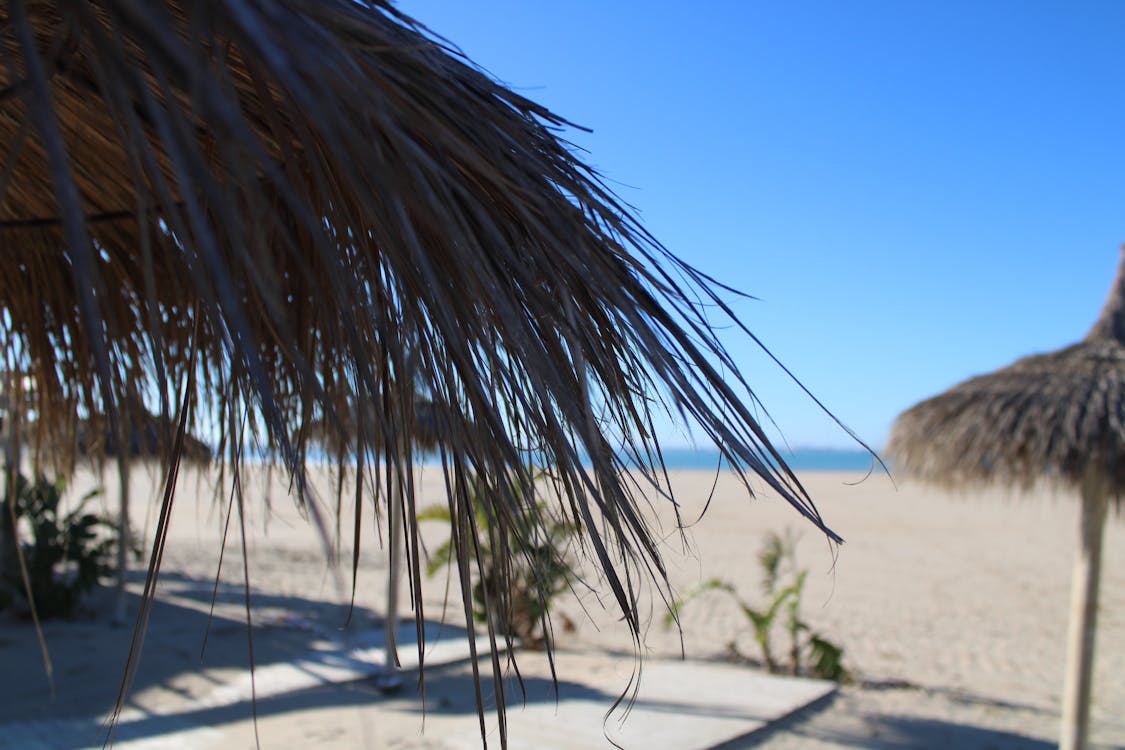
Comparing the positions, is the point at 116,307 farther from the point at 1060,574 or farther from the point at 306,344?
the point at 1060,574

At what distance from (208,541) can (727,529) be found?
11.0 meters

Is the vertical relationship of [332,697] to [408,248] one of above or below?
below

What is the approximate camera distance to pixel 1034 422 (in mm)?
5246

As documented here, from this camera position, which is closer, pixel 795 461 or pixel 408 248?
pixel 408 248

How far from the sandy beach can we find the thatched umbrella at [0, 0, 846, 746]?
0.20 m

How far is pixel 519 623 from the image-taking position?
7.17 metres

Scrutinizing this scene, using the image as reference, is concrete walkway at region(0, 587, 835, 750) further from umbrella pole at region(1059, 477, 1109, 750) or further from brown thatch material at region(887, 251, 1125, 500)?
brown thatch material at region(887, 251, 1125, 500)

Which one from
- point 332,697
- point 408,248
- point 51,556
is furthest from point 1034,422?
point 51,556

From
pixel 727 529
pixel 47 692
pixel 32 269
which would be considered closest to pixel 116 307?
pixel 32 269

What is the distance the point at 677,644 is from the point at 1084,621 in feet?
12.6

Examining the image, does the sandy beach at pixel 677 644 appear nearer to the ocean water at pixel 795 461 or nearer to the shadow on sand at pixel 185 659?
the shadow on sand at pixel 185 659

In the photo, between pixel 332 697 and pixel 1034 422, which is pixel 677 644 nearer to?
pixel 332 697

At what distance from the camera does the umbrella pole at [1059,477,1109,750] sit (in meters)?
4.73

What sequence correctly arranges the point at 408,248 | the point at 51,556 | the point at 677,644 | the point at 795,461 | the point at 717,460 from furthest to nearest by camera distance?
the point at 677,644 → the point at 51,556 → the point at 795,461 → the point at 717,460 → the point at 408,248
